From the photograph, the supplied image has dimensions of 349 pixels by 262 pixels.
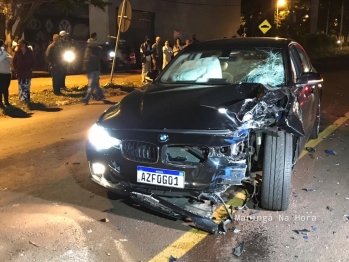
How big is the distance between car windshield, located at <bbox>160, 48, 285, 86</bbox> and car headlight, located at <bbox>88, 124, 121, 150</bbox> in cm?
156

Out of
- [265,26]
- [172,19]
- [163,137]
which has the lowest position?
[163,137]

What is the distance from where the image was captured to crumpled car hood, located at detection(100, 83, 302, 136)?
4.16m

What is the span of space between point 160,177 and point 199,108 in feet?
2.62

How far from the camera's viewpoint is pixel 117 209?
4777 millimetres

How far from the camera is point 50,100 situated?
12336 mm

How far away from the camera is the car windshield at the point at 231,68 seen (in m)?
5.49

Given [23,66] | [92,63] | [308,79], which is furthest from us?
[92,63]

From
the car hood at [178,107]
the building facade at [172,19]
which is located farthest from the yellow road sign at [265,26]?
the car hood at [178,107]

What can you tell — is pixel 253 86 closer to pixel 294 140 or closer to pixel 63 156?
pixel 294 140

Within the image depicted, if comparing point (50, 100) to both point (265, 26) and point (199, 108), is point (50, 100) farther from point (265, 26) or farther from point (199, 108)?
Result: point (265, 26)

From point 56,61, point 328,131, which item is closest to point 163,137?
point 328,131

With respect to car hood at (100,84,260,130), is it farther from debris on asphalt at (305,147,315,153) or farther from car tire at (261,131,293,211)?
debris on asphalt at (305,147,315,153)

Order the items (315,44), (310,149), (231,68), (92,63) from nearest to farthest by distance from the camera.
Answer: (231,68)
(310,149)
(92,63)
(315,44)

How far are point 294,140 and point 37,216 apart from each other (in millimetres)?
2757
